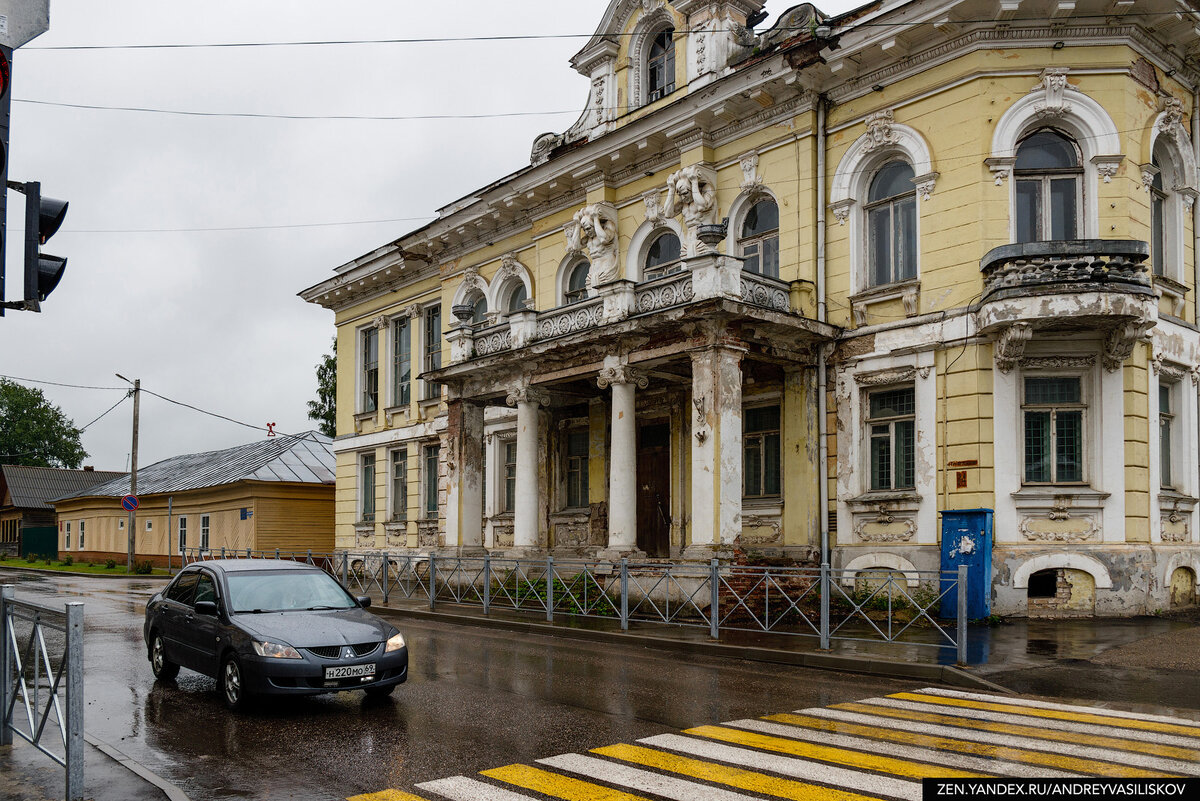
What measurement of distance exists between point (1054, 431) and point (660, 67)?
12.6 metres

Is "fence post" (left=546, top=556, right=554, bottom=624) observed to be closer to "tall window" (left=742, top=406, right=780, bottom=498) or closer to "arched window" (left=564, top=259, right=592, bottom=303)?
"tall window" (left=742, top=406, right=780, bottom=498)

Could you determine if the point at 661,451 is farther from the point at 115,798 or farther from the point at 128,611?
the point at 115,798

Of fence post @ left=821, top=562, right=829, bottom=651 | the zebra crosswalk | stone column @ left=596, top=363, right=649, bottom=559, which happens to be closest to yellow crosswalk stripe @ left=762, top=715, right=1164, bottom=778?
the zebra crosswalk

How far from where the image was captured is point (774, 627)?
53.4 ft

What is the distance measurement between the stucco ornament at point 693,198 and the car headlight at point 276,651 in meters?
13.8

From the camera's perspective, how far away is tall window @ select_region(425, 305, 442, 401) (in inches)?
1206

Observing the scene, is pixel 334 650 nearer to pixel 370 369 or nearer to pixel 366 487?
pixel 366 487

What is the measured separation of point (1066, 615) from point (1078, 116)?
27.5 ft

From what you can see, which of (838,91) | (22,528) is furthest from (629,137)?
(22,528)

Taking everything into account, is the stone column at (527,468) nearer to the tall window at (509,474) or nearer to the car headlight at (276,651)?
the tall window at (509,474)

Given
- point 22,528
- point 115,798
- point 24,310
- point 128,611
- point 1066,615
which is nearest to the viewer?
point 24,310

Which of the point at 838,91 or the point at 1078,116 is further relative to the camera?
the point at 838,91

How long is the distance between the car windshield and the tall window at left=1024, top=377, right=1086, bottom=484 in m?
11.7

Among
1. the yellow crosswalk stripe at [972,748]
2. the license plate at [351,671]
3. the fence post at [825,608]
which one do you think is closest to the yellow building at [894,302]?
the fence post at [825,608]
